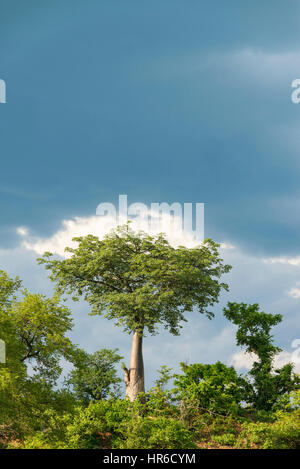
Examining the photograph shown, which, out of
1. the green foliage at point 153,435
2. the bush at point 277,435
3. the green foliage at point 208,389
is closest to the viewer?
the green foliage at point 153,435

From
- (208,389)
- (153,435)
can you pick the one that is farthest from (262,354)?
(153,435)

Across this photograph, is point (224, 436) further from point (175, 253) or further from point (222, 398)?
point (175, 253)

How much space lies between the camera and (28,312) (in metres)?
19.1

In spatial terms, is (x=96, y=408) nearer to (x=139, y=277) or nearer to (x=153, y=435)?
(x=153, y=435)

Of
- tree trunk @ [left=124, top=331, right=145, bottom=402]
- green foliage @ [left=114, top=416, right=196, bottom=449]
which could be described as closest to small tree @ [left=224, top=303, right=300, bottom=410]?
tree trunk @ [left=124, top=331, right=145, bottom=402]

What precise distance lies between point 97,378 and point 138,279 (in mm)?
7697

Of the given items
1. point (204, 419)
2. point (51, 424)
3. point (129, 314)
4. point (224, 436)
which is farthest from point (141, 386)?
point (51, 424)

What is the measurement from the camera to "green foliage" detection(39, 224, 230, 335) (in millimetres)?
27953

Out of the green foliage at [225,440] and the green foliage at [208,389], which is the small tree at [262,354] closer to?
the green foliage at [208,389]

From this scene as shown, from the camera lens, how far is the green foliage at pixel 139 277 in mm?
27953

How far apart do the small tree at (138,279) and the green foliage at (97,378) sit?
3.26 metres

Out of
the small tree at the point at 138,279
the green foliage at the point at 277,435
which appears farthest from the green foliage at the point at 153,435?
the small tree at the point at 138,279

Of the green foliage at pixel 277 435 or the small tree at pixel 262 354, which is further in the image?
the small tree at pixel 262 354
